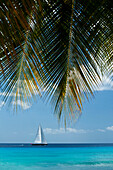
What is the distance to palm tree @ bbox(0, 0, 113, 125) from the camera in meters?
1.92

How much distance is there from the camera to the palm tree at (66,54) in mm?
1923

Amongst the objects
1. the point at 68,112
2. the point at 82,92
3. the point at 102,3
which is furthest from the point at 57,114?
the point at 102,3

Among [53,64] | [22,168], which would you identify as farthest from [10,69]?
[22,168]

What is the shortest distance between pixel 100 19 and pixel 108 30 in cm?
12

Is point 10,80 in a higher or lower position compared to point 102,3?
lower

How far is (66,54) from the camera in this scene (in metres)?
2.12

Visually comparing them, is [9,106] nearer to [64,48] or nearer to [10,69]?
[10,69]

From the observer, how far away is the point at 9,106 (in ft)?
6.00

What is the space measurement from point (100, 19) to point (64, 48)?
1.26ft

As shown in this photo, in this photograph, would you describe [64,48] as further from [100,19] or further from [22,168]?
[22,168]

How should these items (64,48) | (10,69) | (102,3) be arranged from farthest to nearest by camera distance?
(64,48) < (102,3) < (10,69)

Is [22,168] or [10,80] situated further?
[22,168]

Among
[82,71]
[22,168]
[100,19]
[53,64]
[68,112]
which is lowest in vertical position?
[22,168]

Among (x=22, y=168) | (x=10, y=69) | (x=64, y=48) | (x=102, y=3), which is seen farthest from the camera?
(x=22, y=168)
